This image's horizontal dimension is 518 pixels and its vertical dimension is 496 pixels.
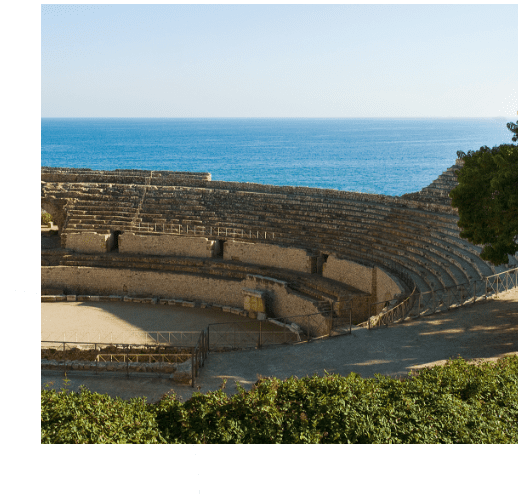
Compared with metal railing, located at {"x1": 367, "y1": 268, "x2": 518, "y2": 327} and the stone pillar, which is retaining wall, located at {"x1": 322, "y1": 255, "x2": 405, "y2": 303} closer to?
metal railing, located at {"x1": 367, "y1": 268, "x2": 518, "y2": 327}

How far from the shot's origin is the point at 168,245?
32.5 meters

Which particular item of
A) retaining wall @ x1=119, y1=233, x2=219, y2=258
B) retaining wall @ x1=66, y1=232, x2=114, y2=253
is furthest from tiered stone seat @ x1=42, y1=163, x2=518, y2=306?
retaining wall @ x1=119, y1=233, x2=219, y2=258

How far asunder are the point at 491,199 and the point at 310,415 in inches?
358

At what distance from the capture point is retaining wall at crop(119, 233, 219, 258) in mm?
31844

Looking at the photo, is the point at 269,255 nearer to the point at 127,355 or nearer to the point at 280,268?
the point at 280,268

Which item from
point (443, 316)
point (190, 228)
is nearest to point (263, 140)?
point (190, 228)

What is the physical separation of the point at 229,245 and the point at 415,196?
9208 millimetres

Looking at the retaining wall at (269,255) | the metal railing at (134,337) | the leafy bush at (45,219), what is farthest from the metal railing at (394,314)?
the leafy bush at (45,219)

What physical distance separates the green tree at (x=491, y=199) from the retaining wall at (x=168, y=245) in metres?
16.1

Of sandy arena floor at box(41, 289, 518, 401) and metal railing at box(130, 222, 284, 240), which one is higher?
metal railing at box(130, 222, 284, 240)

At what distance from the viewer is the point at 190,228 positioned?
32.7m

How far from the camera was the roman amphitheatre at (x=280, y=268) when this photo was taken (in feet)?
55.3

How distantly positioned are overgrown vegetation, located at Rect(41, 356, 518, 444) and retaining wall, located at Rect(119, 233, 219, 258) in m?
20.7

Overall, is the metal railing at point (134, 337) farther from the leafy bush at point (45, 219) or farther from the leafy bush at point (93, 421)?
the leafy bush at point (45, 219)
